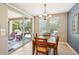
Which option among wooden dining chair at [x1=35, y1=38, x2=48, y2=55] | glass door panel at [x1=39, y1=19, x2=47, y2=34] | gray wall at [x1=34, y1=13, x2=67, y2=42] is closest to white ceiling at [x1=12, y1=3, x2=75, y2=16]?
gray wall at [x1=34, y1=13, x2=67, y2=42]

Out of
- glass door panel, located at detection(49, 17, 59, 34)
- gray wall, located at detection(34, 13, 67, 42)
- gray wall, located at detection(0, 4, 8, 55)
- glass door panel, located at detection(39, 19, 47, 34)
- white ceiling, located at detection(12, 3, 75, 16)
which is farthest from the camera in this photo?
glass door panel, located at detection(39, 19, 47, 34)

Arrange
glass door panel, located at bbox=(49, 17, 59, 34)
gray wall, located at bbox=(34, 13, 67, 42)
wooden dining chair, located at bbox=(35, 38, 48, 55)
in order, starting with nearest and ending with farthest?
1. wooden dining chair, located at bbox=(35, 38, 48, 55)
2. gray wall, located at bbox=(34, 13, 67, 42)
3. glass door panel, located at bbox=(49, 17, 59, 34)

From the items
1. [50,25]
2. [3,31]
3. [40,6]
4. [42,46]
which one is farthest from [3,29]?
[50,25]

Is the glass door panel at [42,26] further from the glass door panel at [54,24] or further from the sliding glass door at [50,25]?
the glass door panel at [54,24]

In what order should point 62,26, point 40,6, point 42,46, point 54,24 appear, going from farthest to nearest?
point 54,24
point 62,26
point 40,6
point 42,46

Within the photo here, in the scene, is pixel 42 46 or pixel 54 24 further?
pixel 54 24

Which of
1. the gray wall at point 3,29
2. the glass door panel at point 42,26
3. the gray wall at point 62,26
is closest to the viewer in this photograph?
the gray wall at point 3,29

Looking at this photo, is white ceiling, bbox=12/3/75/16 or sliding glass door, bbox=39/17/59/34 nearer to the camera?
white ceiling, bbox=12/3/75/16

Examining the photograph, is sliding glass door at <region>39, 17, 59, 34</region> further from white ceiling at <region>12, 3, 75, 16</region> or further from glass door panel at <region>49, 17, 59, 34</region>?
white ceiling at <region>12, 3, 75, 16</region>

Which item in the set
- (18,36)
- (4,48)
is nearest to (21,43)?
(18,36)

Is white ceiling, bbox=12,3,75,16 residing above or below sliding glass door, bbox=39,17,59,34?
above

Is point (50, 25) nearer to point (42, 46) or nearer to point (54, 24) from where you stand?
point (54, 24)

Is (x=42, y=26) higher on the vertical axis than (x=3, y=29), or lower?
higher

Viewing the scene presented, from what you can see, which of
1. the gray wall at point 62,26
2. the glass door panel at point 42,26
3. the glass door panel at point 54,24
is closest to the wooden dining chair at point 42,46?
the gray wall at point 62,26
